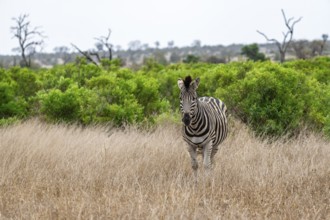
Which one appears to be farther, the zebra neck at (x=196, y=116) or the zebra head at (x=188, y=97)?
the zebra neck at (x=196, y=116)

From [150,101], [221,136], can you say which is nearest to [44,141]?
[221,136]

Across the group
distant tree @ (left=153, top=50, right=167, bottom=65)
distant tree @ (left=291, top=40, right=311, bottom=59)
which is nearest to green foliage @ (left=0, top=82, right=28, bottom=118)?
distant tree @ (left=291, top=40, right=311, bottom=59)

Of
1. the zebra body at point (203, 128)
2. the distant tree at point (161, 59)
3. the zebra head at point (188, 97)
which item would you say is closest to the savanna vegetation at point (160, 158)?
the zebra body at point (203, 128)

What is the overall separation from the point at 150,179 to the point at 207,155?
89cm

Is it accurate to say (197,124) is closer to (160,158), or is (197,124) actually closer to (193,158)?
(193,158)

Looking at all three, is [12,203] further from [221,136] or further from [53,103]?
[53,103]

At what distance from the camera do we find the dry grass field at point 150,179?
192 inches

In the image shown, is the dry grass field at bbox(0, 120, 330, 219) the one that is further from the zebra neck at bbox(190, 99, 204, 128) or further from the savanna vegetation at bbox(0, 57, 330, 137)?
the savanna vegetation at bbox(0, 57, 330, 137)

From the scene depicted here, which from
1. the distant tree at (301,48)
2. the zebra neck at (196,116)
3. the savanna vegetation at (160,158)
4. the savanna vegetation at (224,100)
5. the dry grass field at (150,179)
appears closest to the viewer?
the dry grass field at (150,179)

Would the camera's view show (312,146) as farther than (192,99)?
Yes

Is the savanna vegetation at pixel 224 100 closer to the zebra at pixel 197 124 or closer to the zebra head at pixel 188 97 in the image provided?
the zebra at pixel 197 124

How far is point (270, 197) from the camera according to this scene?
5363 millimetres

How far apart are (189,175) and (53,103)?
6.04 m

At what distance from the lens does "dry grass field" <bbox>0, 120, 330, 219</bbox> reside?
16.0 ft
